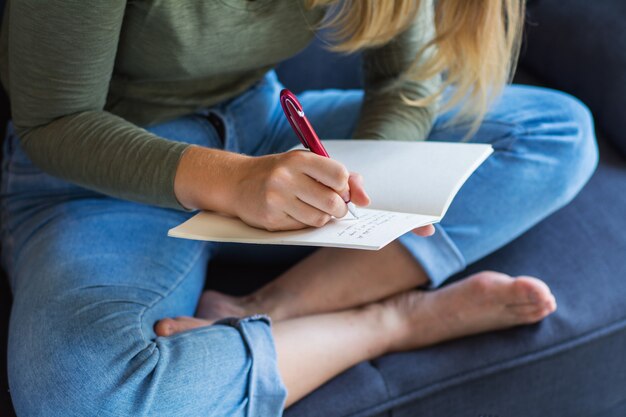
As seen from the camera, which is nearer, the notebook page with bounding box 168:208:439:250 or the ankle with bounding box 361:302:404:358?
the notebook page with bounding box 168:208:439:250

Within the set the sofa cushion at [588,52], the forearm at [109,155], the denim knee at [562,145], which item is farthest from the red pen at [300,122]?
the sofa cushion at [588,52]

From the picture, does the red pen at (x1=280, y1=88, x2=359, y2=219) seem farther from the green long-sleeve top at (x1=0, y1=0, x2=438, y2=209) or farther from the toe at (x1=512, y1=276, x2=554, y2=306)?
the toe at (x1=512, y1=276, x2=554, y2=306)

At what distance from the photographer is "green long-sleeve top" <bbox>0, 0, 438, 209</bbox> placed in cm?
76

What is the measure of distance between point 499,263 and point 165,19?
529 millimetres

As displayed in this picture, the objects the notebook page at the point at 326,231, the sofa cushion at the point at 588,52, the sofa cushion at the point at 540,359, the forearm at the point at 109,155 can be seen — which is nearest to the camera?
the notebook page at the point at 326,231

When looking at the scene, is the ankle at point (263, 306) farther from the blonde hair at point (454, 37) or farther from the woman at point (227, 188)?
the blonde hair at point (454, 37)

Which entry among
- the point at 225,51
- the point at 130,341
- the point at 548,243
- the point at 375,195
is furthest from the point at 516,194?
the point at 130,341

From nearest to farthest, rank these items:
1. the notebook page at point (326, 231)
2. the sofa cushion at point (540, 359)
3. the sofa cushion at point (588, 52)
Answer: the notebook page at point (326, 231)
the sofa cushion at point (540, 359)
the sofa cushion at point (588, 52)

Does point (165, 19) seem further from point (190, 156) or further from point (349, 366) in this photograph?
point (349, 366)

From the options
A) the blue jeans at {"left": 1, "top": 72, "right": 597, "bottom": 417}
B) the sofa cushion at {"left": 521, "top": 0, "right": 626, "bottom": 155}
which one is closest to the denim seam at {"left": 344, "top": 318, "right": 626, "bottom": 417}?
the blue jeans at {"left": 1, "top": 72, "right": 597, "bottom": 417}

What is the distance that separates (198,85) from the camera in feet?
3.13

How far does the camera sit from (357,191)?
0.69m

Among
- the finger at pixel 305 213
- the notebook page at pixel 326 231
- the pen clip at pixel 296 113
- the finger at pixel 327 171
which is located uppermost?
the pen clip at pixel 296 113

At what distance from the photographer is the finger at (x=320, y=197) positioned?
68cm
